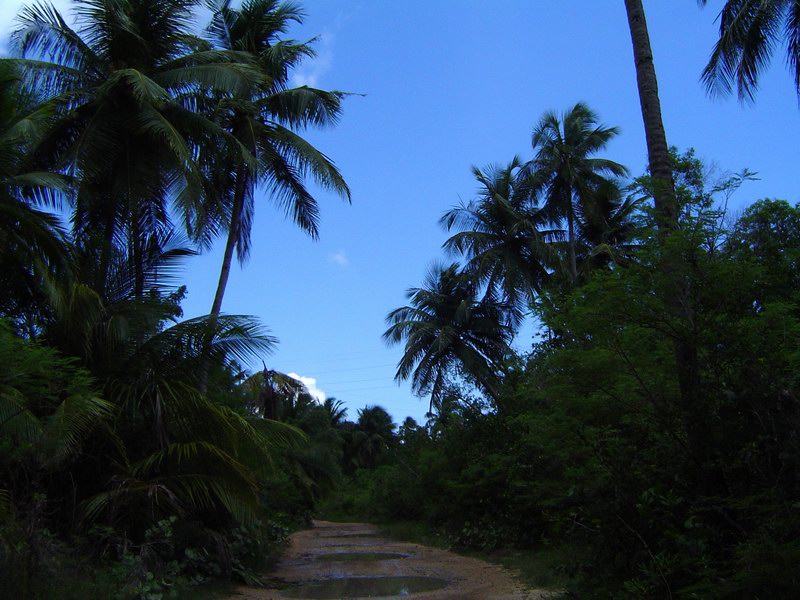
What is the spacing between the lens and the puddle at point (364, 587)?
11352mm

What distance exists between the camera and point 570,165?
2392 centimetres

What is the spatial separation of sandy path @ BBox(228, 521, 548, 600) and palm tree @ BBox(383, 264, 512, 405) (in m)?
7.85

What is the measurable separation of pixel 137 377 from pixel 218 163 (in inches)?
207

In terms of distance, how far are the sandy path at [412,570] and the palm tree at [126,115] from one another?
6782 millimetres

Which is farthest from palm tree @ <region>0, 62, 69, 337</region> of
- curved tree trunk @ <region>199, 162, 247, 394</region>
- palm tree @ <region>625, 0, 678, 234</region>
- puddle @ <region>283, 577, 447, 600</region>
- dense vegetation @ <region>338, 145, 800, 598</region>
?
palm tree @ <region>625, 0, 678, 234</region>

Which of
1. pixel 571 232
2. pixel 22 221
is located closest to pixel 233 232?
pixel 22 221

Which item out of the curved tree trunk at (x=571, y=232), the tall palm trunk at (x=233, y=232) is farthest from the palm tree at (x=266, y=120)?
the curved tree trunk at (x=571, y=232)

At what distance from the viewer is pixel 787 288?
9.09 m

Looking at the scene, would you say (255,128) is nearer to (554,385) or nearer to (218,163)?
(218,163)

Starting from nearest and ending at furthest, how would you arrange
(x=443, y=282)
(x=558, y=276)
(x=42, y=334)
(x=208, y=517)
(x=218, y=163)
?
1. (x=42, y=334)
2. (x=208, y=517)
3. (x=218, y=163)
4. (x=558, y=276)
5. (x=443, y=282)

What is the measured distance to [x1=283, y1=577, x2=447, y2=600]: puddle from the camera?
11.4 m

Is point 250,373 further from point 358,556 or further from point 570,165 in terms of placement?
point 570,165

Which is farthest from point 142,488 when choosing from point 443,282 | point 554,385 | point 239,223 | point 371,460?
point 371,460

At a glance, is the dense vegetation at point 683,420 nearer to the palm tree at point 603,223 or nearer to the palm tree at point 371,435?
the palm tree at point 603,223
